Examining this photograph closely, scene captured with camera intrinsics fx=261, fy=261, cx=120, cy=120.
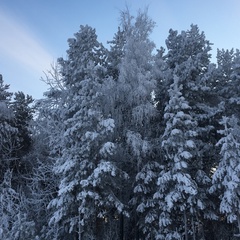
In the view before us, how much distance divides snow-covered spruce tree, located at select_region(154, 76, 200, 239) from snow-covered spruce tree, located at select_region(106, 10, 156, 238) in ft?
4.20

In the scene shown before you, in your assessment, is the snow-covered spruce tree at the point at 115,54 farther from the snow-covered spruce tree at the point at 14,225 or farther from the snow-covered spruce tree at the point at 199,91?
the snow-covered spruce tree at the point at 14,225

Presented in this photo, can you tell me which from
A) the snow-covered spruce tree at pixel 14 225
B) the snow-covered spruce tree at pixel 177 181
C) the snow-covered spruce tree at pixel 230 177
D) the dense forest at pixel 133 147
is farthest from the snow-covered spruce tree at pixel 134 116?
the snow-covered spruce tree at pixel 14 225

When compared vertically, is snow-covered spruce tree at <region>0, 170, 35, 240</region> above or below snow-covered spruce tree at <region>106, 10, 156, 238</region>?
below

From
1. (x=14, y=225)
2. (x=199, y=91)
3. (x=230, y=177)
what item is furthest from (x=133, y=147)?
(x=14, y=225)

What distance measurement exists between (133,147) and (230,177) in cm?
556

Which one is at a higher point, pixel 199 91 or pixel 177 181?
pixel 199 91

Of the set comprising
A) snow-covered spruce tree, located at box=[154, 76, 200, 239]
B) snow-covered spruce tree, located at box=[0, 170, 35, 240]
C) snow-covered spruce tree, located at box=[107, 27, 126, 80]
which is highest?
snow-covered spruce tree, located at box=[107, 27, 126, 80]

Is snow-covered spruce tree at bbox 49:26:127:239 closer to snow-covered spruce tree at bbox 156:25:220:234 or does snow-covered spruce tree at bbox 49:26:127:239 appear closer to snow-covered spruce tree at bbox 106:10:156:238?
snow-covered spruce tree at bbox 106:10:156:238

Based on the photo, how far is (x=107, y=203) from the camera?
13.9 m

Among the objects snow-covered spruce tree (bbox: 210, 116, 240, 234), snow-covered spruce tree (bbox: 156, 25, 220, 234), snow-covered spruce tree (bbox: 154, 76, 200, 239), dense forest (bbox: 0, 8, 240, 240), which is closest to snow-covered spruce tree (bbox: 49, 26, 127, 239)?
dense forest (bbox: 0, 8, 240, 240)

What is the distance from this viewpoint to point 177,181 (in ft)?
46.6

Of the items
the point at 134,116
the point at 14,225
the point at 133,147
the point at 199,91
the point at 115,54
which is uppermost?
the point at 115,54

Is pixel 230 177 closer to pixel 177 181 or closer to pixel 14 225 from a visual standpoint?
pixel 177 181

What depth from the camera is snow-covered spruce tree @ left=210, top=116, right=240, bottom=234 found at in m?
12.9
